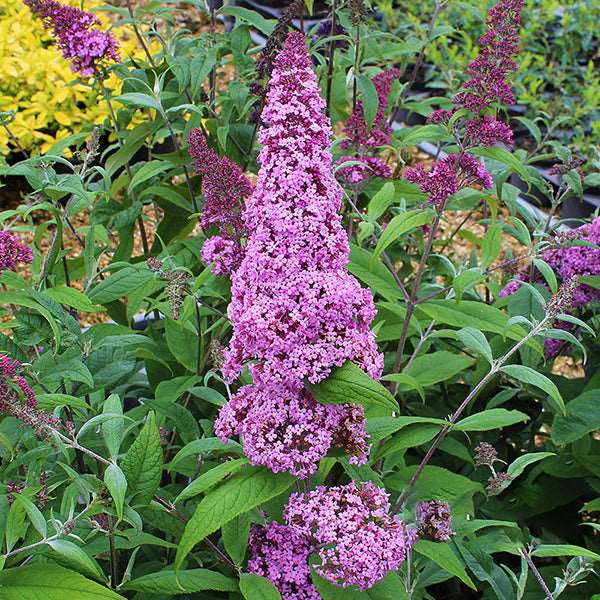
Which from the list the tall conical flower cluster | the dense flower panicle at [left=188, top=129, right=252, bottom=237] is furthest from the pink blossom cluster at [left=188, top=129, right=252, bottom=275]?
the tall conical flower cluster

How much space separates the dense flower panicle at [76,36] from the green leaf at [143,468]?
1.50m

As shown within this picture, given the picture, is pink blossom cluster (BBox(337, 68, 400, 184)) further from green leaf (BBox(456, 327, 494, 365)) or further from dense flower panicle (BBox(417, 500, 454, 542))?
dense flower panicle (BBox(417, 500, 454, 542))

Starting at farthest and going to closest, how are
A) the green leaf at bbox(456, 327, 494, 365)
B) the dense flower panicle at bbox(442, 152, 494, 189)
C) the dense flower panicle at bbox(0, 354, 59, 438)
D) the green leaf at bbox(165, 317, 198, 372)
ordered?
the green leaf at bbox(165, 317, 198, 372) → the dense flower panicle at bbox(442, 152, 494, 189) → the green leaf at bbox(456, 327, 494, 365) → the dense flower panicle at bbox(0, 354, 59, 438)

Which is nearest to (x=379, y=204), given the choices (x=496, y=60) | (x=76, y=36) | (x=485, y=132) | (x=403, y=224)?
(x=403, y=224)

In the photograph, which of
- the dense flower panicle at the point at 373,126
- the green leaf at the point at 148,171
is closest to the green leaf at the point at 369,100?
the dense flower panicle at the point at 373,126

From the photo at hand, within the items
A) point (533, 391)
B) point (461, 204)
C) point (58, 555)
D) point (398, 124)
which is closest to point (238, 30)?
point (461, 204)

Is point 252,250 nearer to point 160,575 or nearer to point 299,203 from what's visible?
point 299,203

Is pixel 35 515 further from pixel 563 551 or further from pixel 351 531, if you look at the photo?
pixel 563 551

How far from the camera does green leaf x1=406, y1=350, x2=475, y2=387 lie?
7.86 feet

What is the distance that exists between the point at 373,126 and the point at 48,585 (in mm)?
2005

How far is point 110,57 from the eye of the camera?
279 centimetres

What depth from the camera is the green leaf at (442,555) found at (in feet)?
5.58

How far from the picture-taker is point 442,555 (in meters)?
1.74

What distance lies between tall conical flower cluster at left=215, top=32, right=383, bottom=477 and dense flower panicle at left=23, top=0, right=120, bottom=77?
1281 mm
